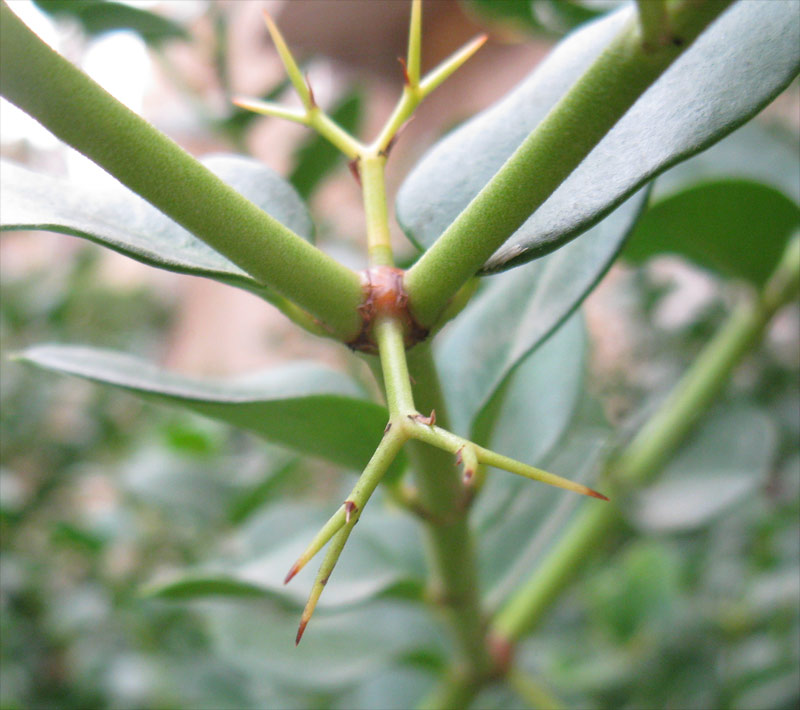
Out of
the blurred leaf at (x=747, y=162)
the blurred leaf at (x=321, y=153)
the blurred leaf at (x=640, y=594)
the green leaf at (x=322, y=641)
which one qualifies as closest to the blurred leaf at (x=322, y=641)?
the green leaf at (x=322, y=641)

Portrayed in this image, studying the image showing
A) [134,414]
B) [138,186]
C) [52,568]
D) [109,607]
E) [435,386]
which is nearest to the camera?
[138,186]

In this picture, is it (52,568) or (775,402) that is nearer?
(775,402)

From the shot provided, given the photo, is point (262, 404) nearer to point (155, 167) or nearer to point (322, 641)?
point (155, 167)

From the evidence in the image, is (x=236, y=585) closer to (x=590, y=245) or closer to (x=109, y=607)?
(x=590, y=245)

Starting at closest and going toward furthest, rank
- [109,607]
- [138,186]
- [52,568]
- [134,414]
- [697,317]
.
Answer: [138,186]
[697,317]
[109,607]
[52,568]
[134,414]

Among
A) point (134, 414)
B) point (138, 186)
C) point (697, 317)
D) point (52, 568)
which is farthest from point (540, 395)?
point (134, 414)

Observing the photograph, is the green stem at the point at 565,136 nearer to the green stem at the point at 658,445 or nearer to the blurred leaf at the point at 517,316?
the blurred leaf at the point at 517,316
